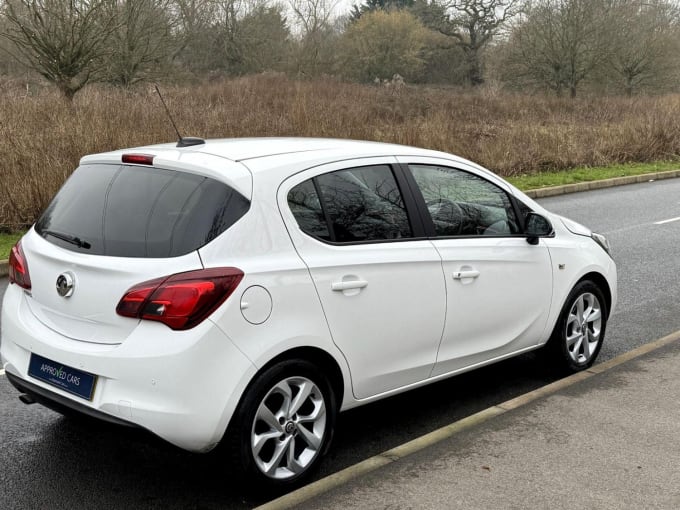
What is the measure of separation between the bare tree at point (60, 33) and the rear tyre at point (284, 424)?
18.2 metres

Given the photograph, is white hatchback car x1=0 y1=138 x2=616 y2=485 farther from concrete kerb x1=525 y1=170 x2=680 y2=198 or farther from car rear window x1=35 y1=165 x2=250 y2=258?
concrete kerb x1=525 y1=170 x2=680 y2=198

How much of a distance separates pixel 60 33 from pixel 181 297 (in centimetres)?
1954

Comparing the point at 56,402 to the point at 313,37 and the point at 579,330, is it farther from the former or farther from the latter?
the point at 313,37

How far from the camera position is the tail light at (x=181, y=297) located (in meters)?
3.08

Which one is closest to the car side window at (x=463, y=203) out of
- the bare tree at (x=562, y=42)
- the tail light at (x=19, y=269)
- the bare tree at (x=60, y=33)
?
the tail light at (x=19, y=269)

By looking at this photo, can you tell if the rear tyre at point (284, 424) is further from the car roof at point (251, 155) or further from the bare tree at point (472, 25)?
the bare tree at point (472, 25)

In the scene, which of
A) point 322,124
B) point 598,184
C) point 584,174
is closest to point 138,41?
point 322,124

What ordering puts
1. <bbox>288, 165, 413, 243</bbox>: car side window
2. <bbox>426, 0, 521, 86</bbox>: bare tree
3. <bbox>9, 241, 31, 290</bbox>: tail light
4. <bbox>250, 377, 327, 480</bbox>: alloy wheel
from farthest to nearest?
<bbox>426, 0, 521, 86</bbox>: bare tree
<bbox>9, 241, 31, 290</bbox>: tail light
<bbox>288, 165, 413, 243</bbox>: car side window
<bbox>250, 377, 327, 480</bbox>: alloy wheel

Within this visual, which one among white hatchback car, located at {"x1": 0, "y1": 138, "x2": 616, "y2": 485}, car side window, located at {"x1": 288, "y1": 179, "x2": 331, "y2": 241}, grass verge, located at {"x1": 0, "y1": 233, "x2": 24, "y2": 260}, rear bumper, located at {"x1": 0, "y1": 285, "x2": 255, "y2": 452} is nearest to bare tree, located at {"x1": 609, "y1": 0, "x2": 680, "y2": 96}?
grass verge, located at {"x1": 0, "y1": 233, "x2": 24, "y2": 260}

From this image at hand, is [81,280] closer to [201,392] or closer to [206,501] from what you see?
[201,392]

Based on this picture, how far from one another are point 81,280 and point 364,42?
48.8m

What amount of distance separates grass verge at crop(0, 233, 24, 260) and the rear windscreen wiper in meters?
5.83

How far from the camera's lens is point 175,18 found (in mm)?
30562

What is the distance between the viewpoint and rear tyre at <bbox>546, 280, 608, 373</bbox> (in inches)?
196
